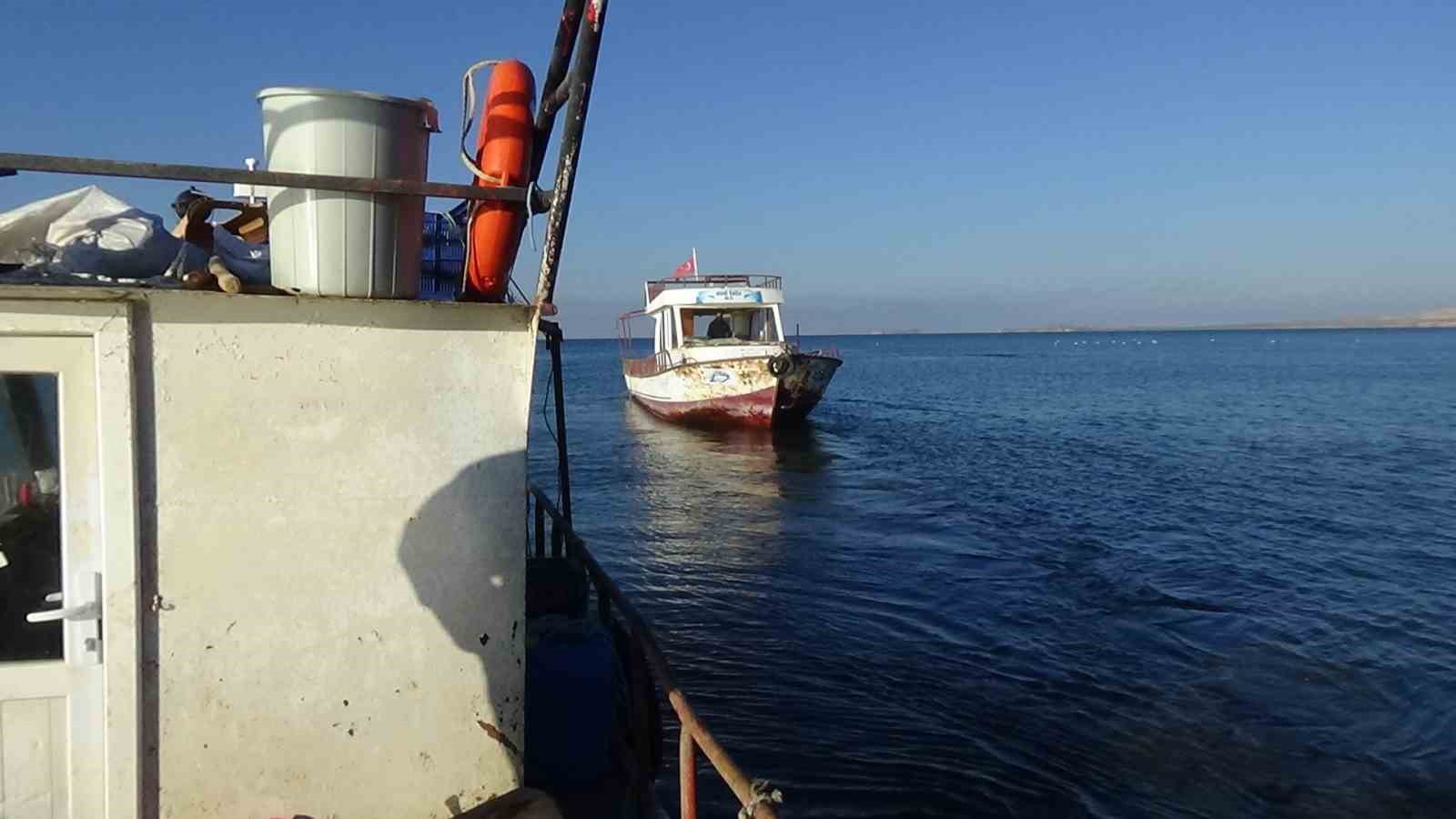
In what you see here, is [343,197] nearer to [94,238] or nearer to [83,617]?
[94,238]

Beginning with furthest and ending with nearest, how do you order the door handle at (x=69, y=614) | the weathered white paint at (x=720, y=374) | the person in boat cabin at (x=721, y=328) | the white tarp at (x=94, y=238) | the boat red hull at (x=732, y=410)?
1. the person in boat cabin at (x=721, y=328)
2. the boat red hull at (x=732, y=410)
3. the weathered white paint at (x=720, y=374)
4. the white tarp at (x=94, y=238)
5. the door handle at (x=69, y=614)

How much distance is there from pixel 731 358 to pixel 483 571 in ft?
74.8

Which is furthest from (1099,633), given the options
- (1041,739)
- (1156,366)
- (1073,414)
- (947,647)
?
(1156,366)

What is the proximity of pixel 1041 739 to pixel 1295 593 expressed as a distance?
574 cm

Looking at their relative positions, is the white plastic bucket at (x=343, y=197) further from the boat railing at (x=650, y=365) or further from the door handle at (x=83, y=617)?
the boat railing at (x=650, y=365)

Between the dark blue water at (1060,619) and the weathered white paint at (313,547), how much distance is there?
3074 millimetres

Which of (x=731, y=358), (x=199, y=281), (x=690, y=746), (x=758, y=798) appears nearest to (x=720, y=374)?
(x=731, y=358)

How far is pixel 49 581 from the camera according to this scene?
136 inches

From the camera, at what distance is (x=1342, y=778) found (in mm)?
6980

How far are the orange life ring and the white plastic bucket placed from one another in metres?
0.22

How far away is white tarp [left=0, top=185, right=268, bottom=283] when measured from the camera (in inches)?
146

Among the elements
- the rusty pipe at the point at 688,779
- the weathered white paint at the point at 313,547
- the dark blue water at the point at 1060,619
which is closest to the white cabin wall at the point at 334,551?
the weathered white paint at the point at 313,547

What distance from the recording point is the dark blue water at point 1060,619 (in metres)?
7.00

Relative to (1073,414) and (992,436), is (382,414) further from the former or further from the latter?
(1073,414)
